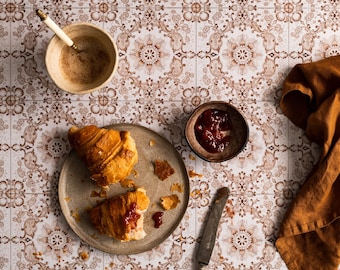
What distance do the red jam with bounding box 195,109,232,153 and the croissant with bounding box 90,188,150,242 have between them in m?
0.28

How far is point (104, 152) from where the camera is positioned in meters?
1.61

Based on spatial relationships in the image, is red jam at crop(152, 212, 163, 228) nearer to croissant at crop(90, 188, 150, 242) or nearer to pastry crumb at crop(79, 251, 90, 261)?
croissant at crop(90, 188, 150, 242)

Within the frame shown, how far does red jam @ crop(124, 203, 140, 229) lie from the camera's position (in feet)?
5.35

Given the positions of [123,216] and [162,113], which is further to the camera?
[162,113]

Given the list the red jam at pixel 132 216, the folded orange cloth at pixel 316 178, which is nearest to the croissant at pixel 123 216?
the red jam at pixel 132 216

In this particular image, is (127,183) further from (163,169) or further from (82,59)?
(82,59)

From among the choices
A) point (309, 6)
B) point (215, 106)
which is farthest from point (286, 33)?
point (215, 106)

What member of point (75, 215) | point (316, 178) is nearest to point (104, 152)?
point (75, 215)

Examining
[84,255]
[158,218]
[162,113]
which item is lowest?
[84,255]

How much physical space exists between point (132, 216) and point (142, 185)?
0.14 meters

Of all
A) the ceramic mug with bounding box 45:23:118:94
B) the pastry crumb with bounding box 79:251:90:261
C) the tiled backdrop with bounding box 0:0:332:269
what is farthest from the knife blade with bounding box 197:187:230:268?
the ceramic mug with bounding box 45:23:118:94

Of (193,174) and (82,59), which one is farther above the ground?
(82,59)

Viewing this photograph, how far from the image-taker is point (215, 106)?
1.69 meters

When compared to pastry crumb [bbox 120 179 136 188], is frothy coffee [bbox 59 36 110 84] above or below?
above
